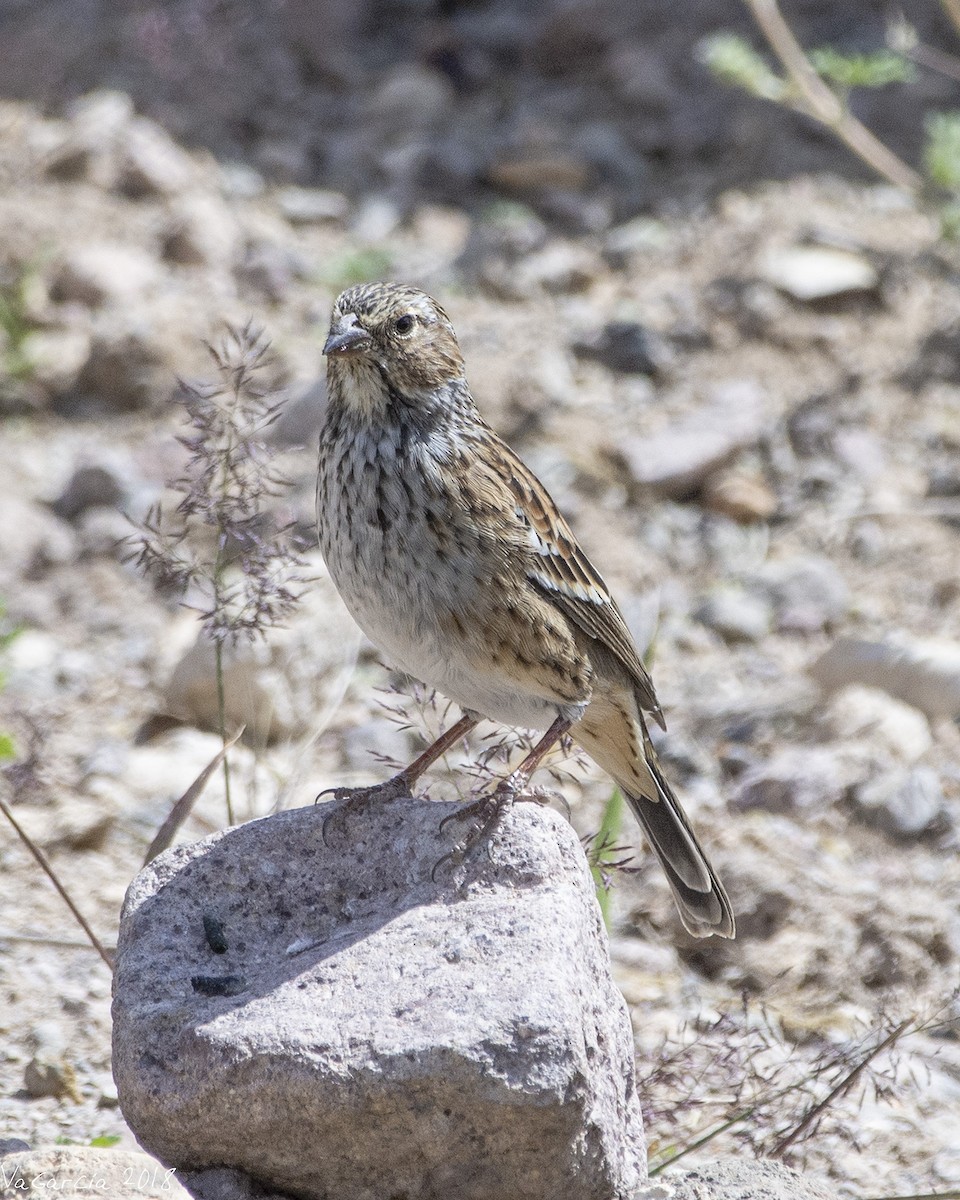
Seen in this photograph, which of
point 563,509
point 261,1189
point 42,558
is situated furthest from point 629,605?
point 261,1189

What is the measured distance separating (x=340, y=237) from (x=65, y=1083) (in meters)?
6.49

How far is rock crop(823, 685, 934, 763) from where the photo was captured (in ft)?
20.3

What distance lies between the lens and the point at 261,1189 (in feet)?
11.1

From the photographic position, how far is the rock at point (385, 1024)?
317 centimetres

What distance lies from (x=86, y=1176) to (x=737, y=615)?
4683mm

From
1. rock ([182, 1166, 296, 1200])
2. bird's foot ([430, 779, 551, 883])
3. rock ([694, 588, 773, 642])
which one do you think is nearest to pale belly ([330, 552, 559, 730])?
bird's foot ([430, 779, 551, 883])

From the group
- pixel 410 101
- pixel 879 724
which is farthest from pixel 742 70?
pixel 410 101

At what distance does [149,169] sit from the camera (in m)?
9.53

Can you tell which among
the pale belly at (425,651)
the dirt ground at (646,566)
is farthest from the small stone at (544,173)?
the pale belly at (425,651)

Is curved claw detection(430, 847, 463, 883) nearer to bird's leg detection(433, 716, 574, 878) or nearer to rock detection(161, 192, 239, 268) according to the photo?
bird's leg detection(433, 716, 574, 878)

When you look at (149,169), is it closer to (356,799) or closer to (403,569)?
(403,569)

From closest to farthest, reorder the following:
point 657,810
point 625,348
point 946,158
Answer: point 657,810, point 946,158, point 625,348

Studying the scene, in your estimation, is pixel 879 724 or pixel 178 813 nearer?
pixel 178 813

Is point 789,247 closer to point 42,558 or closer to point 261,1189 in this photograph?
point 42,558
